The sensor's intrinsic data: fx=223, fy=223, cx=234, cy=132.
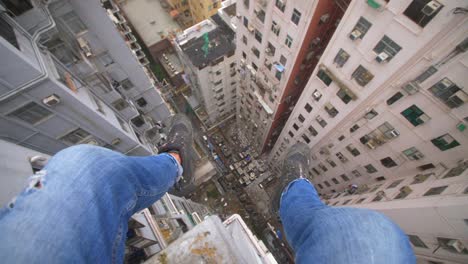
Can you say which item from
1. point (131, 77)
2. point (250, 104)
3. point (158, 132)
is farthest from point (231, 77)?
point (131, 77)

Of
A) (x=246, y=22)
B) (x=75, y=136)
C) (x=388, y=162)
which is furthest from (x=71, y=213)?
(x=246, y=22)

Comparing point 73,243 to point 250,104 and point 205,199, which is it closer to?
point 250,104

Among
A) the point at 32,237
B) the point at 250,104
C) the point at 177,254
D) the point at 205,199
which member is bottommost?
the point at 177,254

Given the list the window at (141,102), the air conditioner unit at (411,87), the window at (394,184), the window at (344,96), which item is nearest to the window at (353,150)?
the window at (394,184)

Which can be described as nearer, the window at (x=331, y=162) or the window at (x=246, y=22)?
the window at (x=246, y=22)

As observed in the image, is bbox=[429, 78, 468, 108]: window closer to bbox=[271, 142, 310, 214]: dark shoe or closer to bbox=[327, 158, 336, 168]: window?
bbox=[271, 142, 310, 214]: dark shoe

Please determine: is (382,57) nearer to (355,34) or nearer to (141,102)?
(355,34)

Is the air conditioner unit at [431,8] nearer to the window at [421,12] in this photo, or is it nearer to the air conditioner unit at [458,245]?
the window at [421,12]

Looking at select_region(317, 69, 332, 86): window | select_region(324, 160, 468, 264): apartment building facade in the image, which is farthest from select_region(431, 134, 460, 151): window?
select_region(317, 69, 332, 86): window
